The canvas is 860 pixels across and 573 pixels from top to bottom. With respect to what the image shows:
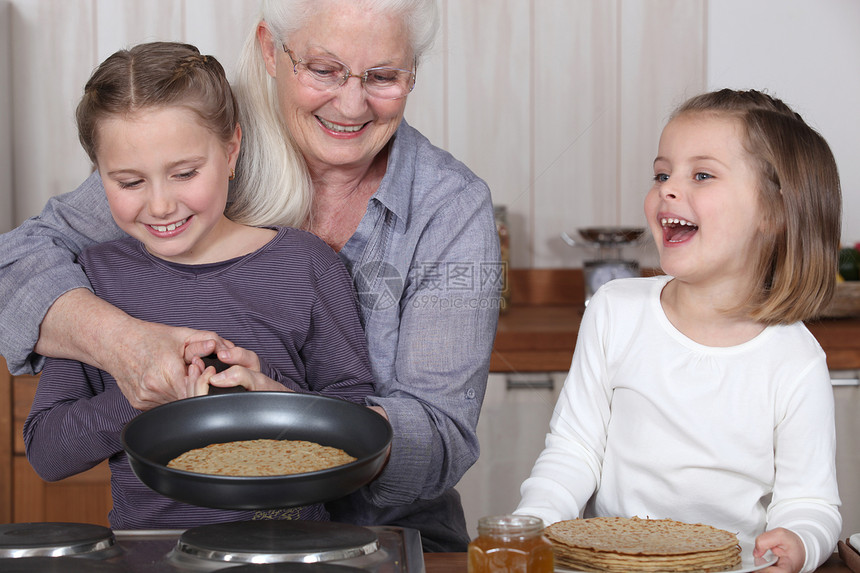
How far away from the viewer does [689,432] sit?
116 cm

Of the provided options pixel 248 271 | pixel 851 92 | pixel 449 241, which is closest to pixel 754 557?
pixel 449 241

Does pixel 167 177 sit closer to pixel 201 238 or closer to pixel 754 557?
pixel 201 238

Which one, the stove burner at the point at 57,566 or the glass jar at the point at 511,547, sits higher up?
the glass jar at the point at 511,547

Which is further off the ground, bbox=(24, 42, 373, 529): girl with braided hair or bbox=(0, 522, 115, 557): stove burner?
bbox=(24, 42, 373, 529): girl with braided hair

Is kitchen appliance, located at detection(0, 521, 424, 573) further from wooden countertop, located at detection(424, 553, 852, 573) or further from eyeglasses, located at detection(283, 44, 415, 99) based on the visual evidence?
eyeglasses, located at detection(283, 44, 415, 99)

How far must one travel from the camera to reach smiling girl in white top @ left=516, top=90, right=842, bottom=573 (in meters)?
1.12

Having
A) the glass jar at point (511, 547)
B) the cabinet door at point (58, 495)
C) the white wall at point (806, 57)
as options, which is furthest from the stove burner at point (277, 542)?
the white wall at point (806, 57)

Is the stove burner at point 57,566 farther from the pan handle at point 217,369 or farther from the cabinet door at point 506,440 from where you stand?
the cabinet door at point 506,440

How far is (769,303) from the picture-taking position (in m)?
1.15

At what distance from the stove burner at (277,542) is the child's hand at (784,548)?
394mm

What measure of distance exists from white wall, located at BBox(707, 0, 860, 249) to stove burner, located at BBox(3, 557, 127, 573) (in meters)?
2.36

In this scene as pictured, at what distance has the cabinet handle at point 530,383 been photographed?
2221 millimetres

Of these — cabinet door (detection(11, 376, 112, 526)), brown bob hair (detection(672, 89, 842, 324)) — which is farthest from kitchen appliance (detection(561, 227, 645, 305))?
cabinet door (detection(11, 376, 112, 526))

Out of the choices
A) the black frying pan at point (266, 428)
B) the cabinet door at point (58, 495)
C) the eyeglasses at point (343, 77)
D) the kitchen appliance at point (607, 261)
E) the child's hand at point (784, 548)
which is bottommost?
the cabinet door at point (58, 495)
